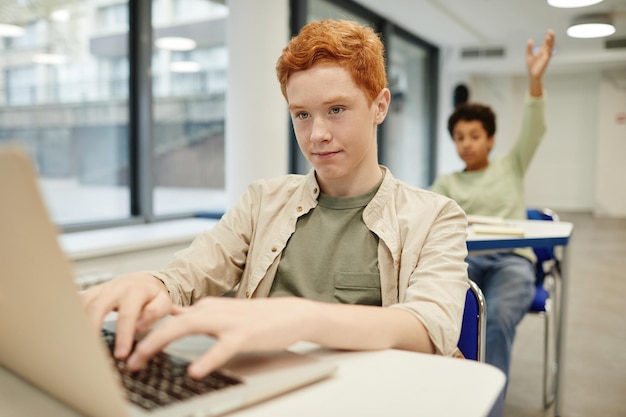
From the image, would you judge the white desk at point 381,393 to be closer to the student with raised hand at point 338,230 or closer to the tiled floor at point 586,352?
the student with raised hand at point 338,230

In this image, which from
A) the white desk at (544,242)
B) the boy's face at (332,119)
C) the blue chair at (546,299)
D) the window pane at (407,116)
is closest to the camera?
the boy's face at (332,119)

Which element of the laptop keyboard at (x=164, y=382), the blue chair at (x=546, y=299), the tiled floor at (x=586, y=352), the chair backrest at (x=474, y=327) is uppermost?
the laptop keyboard at (x=164, y=382)

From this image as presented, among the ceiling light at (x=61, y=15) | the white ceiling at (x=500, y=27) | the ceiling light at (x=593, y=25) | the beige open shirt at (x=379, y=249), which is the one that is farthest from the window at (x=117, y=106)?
the ceiling light at (x=593, y=25)

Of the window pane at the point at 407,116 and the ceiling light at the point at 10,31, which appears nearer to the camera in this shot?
the ceiling light at the point at 10,31

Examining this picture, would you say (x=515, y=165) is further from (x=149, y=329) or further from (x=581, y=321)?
(x=149, y=329)

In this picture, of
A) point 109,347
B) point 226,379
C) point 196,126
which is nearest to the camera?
point 226,379

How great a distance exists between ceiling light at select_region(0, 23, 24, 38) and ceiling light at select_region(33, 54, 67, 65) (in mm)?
160

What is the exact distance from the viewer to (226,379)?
60 cm

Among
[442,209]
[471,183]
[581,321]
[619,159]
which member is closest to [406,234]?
[442,209]

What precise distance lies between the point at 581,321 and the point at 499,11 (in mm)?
3873

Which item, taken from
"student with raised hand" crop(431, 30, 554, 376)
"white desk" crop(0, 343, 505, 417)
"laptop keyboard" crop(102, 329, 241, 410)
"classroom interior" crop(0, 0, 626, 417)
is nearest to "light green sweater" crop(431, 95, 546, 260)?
"student with raised hand" crop(431, 30, 554, 376)

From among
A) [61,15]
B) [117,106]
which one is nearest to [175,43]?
[117,106]

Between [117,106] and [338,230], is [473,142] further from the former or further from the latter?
[117,106]

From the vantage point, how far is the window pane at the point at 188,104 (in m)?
3.73
